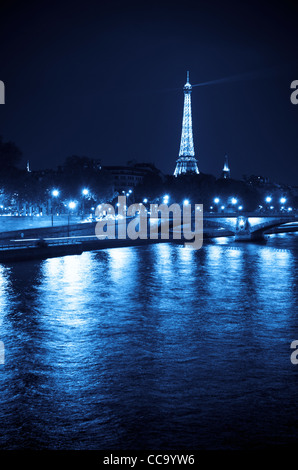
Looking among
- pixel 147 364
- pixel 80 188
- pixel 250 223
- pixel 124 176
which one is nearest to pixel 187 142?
pixel 124 176

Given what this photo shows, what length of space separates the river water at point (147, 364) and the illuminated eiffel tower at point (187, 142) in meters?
95.6

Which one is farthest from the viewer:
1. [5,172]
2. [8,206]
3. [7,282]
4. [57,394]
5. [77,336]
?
[8,206]

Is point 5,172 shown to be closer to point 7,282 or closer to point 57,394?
point 7,282

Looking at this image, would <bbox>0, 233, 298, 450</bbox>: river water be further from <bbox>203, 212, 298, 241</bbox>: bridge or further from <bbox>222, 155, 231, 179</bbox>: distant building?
<bbox>222, 155, 231, 179</bbox>: distant building

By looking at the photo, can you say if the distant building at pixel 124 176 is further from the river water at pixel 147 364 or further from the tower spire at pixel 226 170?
the river water at pixel 147 364

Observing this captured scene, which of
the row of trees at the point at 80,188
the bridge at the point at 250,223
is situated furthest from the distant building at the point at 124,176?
the bridge at the point at 250,223

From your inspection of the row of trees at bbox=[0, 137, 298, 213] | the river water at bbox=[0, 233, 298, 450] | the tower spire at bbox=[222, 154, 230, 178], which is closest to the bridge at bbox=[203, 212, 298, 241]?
the row of trees at bbox=[0, 137, 298, 213]

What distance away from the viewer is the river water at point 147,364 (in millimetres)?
8469

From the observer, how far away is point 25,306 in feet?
65.0

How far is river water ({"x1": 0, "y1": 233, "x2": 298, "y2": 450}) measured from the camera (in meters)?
8.47

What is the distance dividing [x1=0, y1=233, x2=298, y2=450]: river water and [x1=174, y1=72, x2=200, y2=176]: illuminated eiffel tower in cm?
9556

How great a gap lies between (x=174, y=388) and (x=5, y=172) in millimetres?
41399

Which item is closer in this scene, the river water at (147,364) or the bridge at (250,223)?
the river water at (147,364)
